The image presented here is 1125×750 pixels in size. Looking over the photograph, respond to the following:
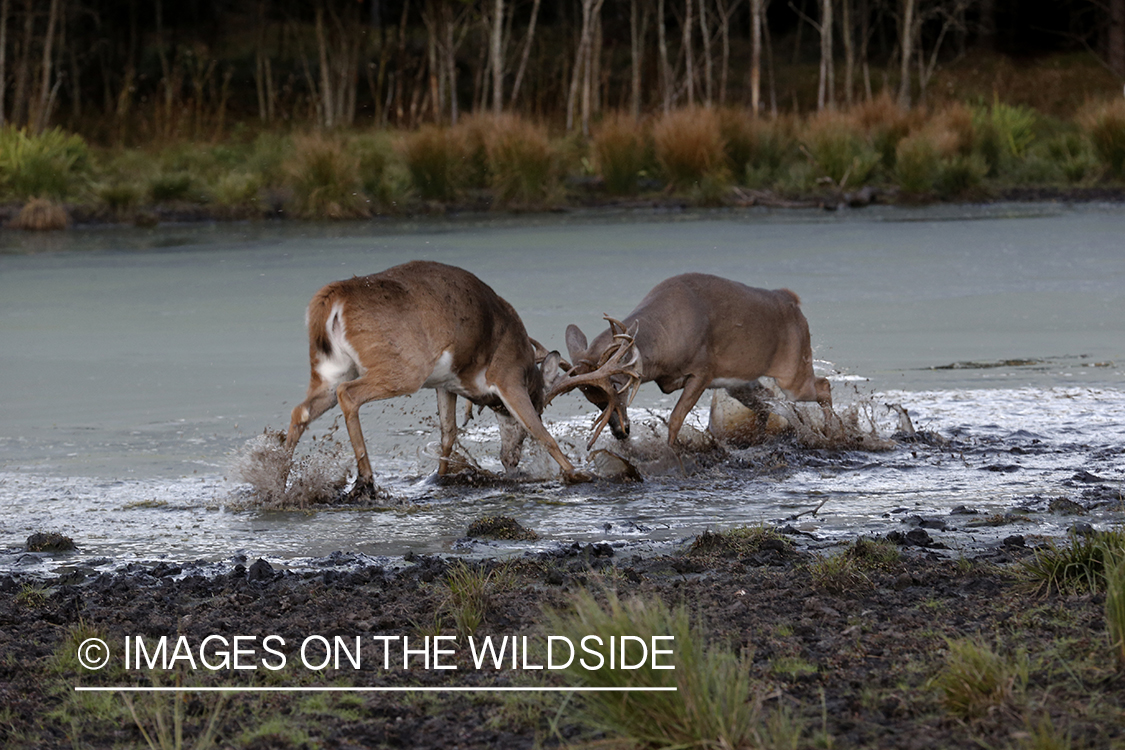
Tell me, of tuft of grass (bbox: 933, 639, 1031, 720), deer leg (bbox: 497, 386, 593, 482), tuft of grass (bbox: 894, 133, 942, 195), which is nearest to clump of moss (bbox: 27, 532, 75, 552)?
deer leg (bbox: 497, 386, 593, 482)

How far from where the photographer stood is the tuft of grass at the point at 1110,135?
2459 cm

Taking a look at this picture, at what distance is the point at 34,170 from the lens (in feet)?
77.8

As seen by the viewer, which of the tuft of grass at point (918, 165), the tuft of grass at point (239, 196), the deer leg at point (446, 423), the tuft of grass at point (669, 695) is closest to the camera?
the tuft of grass at point (669, 695)

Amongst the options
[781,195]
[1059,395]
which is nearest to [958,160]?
[781,195]

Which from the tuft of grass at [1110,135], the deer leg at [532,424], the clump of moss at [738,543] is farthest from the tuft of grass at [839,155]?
the clump of moss at [738,543]

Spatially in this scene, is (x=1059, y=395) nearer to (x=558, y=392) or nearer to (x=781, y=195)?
(x=558, y=392)

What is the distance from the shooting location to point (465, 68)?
43250 mm

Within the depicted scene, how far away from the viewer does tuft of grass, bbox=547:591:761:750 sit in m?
3.42

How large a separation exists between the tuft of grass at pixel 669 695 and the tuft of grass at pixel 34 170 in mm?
21590

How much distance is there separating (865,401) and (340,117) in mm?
25709

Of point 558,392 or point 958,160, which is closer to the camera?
point 558,392

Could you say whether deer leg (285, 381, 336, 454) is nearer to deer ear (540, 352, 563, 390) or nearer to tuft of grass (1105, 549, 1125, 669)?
deer ear (540, 352, 563, 390)

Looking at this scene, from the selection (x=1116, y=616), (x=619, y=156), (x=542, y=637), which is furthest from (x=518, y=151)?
(x=1116, y=616)

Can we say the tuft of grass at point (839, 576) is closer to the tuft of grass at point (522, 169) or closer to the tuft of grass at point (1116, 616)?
the tuft of grass at point (1116, 616)
